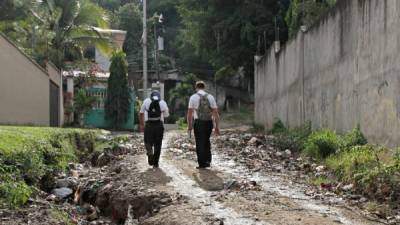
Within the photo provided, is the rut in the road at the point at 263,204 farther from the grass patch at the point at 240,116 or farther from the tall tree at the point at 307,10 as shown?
the grass patch at the point at 240,116

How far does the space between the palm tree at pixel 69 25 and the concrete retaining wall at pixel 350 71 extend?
12.1 meters

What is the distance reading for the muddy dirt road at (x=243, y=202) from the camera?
6024 millimetres

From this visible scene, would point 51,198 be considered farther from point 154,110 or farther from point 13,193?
point 154,110

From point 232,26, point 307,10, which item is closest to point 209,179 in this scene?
point 307,10

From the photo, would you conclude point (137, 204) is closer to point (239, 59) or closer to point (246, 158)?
point (246, 158)

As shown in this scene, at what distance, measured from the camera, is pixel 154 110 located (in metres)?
10.8

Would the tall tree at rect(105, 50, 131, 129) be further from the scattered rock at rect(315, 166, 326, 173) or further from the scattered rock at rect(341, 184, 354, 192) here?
the scattered rock at rect(341, 184, 354, 192)

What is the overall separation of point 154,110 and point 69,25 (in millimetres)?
18676

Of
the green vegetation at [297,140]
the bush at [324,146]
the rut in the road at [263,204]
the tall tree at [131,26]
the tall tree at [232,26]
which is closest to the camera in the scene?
the rut in the road at [263,204]

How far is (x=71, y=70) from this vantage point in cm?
2852

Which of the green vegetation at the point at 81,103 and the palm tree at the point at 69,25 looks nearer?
the green vegetation at the point at 81,103

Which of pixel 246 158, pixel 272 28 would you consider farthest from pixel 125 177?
pixel 272 28

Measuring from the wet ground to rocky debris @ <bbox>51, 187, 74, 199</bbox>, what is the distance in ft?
0.36

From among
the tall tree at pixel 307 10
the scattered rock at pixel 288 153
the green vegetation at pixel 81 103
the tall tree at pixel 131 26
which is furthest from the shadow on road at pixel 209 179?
the tall tree at pixel 131 26
